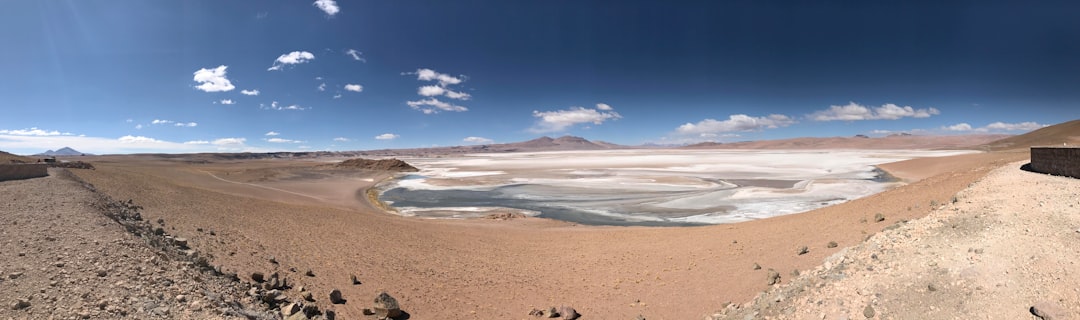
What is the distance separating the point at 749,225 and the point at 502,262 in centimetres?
734

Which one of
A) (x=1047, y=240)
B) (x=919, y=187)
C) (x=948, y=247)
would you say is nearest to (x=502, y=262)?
(x=948, y=247)

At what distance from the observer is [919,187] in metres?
13.2

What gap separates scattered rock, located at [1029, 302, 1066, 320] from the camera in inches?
182

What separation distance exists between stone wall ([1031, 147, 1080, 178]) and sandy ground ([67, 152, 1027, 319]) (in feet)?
4.63

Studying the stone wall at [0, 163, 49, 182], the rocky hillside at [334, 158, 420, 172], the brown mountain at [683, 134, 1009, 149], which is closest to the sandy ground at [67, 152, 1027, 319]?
the stone wall at [0, 163, 49, 182]

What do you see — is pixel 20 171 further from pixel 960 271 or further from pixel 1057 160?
pixel 1057 160

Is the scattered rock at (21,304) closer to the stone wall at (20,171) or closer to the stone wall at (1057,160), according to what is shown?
the stone wall at (20,171)

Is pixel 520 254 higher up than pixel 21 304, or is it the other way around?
pixel 21 304

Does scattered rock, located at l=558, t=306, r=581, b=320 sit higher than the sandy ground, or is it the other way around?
the sandy ground

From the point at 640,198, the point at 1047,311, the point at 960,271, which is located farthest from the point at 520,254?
the point at 640,198

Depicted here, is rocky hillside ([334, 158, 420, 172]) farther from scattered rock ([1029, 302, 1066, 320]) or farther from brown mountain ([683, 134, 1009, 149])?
brown mountain ([683, 134, 1009, 149])

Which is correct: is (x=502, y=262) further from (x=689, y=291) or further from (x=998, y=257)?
(x=998, y=257)

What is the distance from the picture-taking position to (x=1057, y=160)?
10.7 meters

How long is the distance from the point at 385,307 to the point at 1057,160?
48.8 feet
